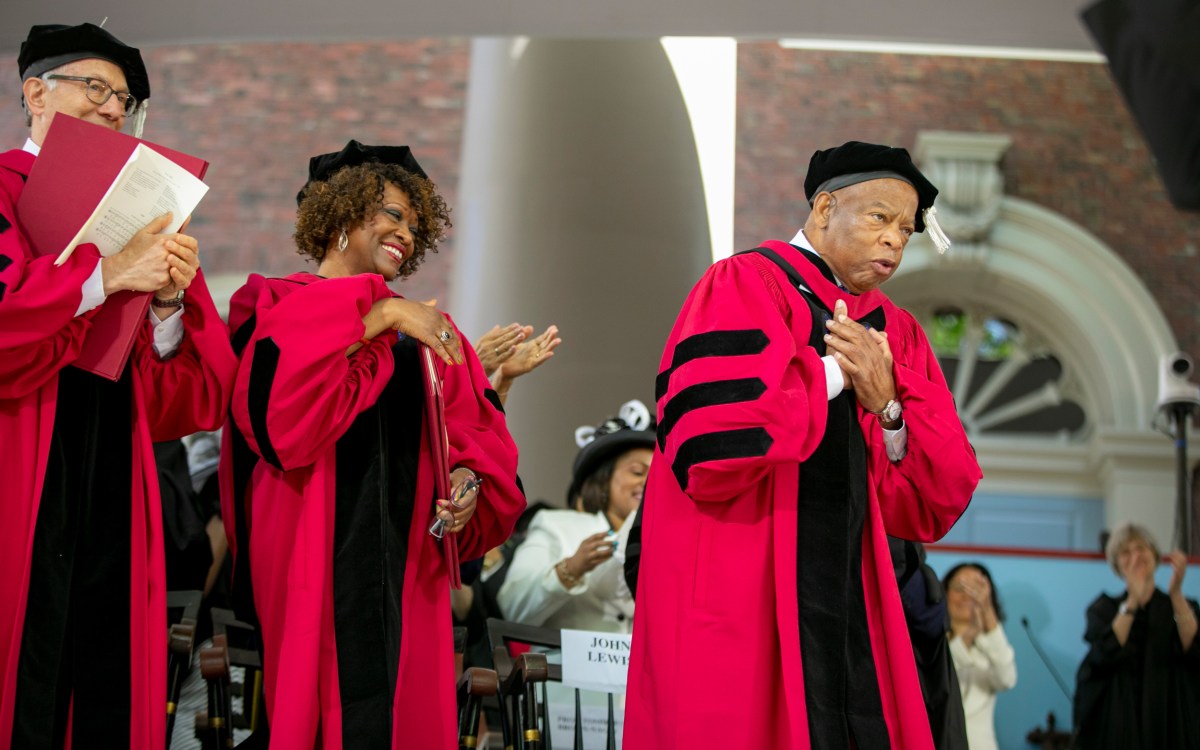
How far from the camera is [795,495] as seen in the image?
2.97 meters

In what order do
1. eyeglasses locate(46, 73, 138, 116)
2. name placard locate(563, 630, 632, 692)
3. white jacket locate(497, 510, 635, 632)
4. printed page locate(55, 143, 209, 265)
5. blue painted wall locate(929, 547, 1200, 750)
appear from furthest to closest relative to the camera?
blue painted wall locate(929, 547, 1200, 750)
white jacket locate(497, 510, 635, 632)
name placard locate(563, 630, 632, 692)
eyeglasses locate(46, 73, 138, 116)
printed page locate(55, 143, 209, 265)

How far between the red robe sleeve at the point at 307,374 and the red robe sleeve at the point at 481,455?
28cm

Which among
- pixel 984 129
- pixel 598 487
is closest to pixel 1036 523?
pixel 984 129

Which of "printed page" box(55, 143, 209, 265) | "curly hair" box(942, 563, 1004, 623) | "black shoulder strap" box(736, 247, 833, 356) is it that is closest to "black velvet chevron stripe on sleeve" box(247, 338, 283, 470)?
"printed page" box(55, 143, 209, 265)

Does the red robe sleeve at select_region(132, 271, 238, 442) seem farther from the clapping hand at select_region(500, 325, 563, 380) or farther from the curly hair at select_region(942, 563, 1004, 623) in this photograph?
the curly hair at select_region(942, 563, 1004, 623)

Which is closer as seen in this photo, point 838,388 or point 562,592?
point 838,388

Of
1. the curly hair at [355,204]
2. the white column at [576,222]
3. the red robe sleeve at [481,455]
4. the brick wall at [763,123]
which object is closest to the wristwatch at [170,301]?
the curly hair at [355,204]

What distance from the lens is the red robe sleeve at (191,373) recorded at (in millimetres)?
3023

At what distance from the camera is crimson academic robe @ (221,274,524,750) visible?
115 inches

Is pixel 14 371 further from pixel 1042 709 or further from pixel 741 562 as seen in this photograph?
pixel 1042 709

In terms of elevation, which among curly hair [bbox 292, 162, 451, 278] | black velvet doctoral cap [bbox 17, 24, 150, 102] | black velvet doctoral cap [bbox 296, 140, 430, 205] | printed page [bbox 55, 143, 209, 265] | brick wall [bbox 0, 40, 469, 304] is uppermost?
brick wall [bbox 0, 40, 469, 304]

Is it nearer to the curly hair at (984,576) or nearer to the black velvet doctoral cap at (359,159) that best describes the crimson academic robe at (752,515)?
the black velvet doctoral cap at (359,159)

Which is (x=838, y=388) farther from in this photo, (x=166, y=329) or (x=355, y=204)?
(x=166, y=329)

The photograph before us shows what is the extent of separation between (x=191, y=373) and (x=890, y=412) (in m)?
1.56
